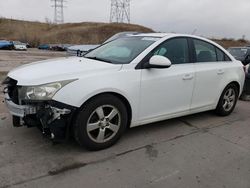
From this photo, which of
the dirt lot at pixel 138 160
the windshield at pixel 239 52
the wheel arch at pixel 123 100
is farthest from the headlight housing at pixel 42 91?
the windshield at pixel 239 52

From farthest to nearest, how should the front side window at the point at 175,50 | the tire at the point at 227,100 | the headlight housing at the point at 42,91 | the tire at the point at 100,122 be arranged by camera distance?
1. the tire at the point at 227,100
2. the front side window at the point at 175,50
3. the tire at the point at 100,122
4. the headlight housing at the point at 42,91

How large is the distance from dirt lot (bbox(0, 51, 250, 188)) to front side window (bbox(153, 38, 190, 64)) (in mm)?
1133

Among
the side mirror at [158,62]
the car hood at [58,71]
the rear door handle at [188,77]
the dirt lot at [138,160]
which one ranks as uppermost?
the side mirror at [158,62]

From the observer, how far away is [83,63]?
398 cm

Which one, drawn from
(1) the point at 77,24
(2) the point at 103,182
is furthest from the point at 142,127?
(1) the point at 77,24

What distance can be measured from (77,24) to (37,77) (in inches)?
2729

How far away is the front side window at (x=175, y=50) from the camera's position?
4.32 m

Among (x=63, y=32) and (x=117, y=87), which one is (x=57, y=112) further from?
(x=63, y=32)

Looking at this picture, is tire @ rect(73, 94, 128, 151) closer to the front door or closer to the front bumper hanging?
the front bumper hanging

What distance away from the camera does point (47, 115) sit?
3293 mm

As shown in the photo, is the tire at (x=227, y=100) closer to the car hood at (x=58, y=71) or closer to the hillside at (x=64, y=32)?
the car hood at (x=58, y=71)

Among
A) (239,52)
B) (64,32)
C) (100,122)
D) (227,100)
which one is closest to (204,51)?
(227,100)

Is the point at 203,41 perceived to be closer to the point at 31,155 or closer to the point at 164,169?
the point at 164,169

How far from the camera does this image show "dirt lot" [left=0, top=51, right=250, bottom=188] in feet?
9.91
